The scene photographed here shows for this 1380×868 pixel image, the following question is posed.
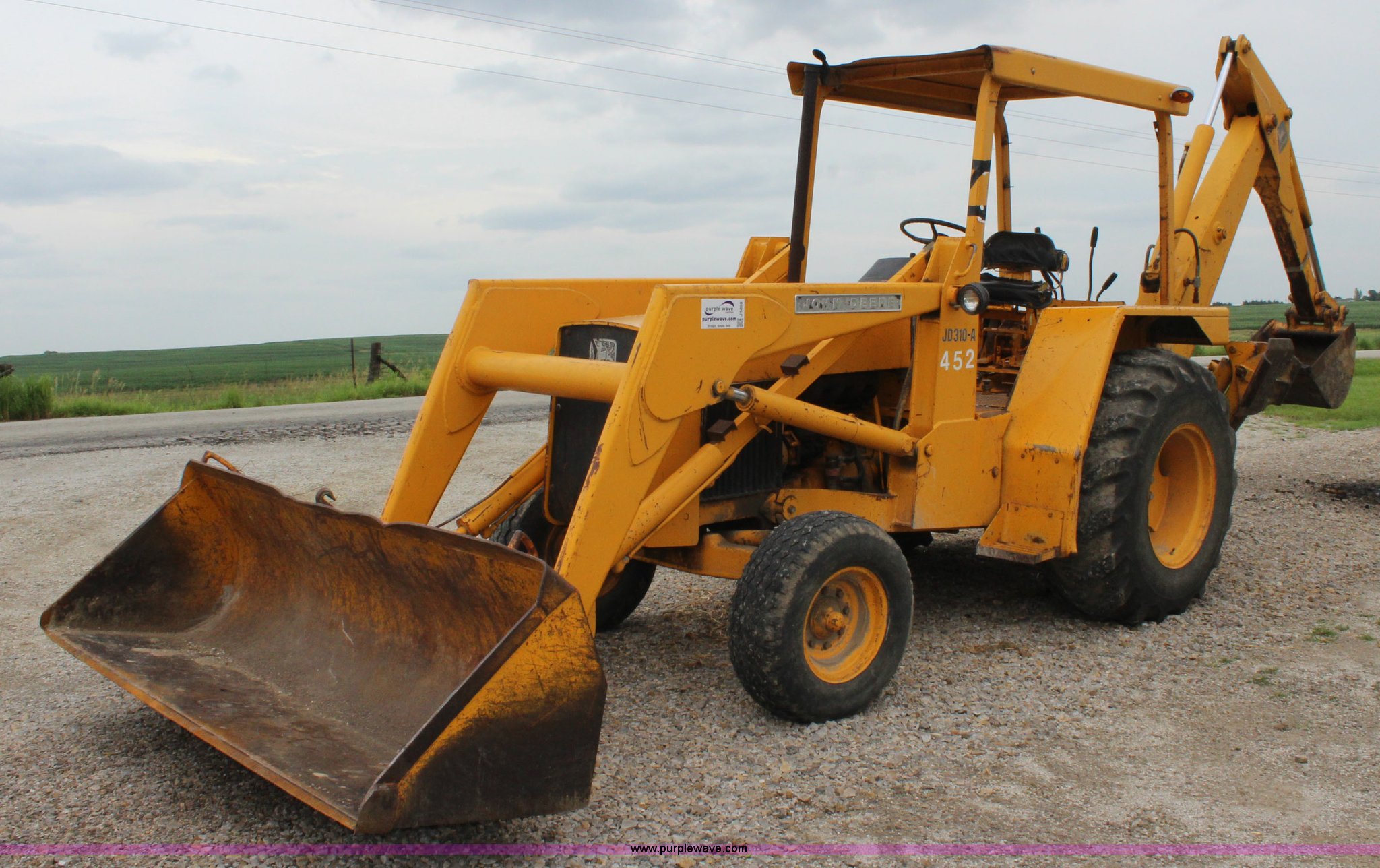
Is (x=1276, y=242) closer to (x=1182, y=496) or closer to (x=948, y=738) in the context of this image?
(x=1182, y=496)

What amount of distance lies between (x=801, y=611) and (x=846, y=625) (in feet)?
1.25

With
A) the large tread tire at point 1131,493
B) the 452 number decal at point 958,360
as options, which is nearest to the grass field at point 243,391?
the large tread tire at point 1131,493

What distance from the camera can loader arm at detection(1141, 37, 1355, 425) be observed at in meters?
6.55

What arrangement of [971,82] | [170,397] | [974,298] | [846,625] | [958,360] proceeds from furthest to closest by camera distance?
1. [170,397]
2. [971,82]
3. [958,360]
4. [974,298]
5. [846,625]

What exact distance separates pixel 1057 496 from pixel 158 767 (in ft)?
11.8

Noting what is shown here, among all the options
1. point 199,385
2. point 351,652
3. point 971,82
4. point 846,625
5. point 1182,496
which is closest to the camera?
point 351,652

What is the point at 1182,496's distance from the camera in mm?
5695

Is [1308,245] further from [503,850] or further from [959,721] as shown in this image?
[503,850]

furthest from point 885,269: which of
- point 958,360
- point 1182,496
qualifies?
point 1182,496

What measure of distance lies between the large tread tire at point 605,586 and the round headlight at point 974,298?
168 cm

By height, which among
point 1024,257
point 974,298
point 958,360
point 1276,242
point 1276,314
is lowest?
point 958,360

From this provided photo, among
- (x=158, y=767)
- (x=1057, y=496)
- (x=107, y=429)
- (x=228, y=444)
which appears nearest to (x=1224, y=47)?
(x=1057, y=496)

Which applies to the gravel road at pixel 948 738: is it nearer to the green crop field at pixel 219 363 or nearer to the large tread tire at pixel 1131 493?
the large tread tire at pixel 1131 493

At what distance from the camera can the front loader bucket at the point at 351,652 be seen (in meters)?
2.98
